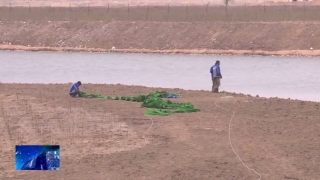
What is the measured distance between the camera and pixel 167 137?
17047 millimetres

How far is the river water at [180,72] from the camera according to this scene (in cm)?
3108

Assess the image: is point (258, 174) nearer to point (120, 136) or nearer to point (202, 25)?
point (120, 136)

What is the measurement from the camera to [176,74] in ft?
123

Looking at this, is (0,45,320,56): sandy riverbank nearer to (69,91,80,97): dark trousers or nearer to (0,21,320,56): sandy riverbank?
(0,21,320,56): sandy riverbank

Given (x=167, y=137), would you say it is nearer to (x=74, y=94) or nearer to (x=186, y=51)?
(x=74, y=94)

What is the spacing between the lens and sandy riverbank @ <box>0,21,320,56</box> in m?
56.4

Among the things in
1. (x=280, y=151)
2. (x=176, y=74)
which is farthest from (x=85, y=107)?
(x=176, y=74)

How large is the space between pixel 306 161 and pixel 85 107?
315 inches

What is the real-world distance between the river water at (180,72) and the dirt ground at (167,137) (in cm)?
667

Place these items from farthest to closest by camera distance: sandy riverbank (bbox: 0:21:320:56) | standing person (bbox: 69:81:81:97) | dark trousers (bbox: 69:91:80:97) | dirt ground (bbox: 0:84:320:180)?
sandy riverbank (bbox: 0:21:320:56)
dark trousers (bbox: 69:91:80:97)
standing person (bbox: 69:81:81:97)
dirt ground (bbox: 0:84:320:180)

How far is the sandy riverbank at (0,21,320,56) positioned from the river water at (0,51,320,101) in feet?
15.3

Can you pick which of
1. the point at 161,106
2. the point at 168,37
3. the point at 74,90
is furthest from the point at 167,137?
the point at 168,37

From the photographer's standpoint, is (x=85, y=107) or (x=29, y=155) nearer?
(x=29, y=155)

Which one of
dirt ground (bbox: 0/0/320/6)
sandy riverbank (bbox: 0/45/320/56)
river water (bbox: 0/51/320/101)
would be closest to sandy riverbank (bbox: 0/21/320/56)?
sandy riverbank (bbox: 0/45/320/56)
